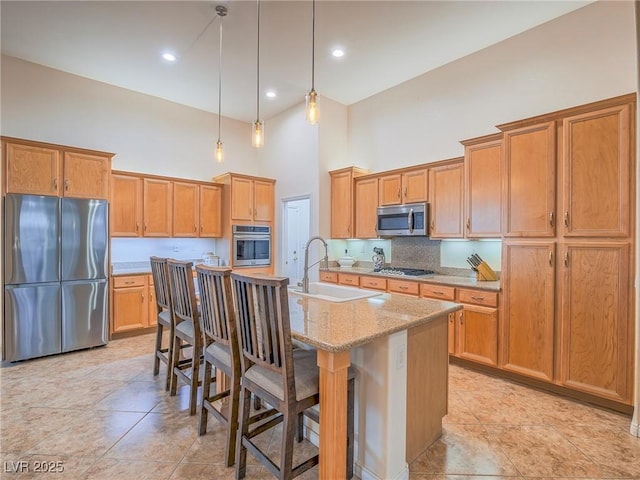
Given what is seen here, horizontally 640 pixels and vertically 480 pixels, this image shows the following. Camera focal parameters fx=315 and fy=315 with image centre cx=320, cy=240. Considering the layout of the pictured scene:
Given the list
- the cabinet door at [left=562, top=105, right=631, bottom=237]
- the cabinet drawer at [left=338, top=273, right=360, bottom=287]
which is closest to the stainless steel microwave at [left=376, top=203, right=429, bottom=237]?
the cabinet drawer at [left=338, top=273, right=360, bottom=287]

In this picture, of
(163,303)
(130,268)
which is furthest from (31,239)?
(163,303)

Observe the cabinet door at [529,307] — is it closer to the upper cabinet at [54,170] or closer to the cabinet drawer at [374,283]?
the cabinet drawer at [374,283]

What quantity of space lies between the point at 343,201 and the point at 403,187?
1.03 metres

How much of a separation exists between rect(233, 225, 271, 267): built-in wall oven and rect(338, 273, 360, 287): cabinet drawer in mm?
1576

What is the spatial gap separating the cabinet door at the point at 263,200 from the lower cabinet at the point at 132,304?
200 cm

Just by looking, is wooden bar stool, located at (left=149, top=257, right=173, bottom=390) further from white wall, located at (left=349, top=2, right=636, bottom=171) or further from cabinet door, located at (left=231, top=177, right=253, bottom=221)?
white wall, located at (left=349, top=2, right=636, bottom=171)

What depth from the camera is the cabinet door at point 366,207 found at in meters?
4.62

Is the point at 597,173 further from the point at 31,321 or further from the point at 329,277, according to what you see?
the point at 31,321

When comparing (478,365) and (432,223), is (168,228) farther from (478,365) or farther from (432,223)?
(478,365)

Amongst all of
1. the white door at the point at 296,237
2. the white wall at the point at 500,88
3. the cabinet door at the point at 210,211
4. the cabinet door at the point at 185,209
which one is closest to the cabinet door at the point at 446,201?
the white wall at the point at 500,88

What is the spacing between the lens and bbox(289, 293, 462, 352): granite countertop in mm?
1465

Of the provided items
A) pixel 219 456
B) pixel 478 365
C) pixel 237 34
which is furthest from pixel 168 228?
pixel 478 365

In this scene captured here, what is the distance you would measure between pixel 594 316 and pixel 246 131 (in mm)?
5744

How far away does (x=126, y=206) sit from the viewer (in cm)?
450
